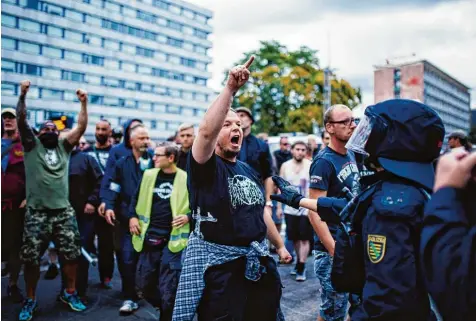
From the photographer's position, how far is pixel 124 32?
204 ft

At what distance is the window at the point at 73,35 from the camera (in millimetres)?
54594

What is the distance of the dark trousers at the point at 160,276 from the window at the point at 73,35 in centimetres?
5665

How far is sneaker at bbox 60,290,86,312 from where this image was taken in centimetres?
491

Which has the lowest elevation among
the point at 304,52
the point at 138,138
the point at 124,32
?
the point at 138,138

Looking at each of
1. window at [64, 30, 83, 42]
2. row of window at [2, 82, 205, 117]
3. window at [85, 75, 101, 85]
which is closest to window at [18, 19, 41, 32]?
window at [64, 30, 83, 42]

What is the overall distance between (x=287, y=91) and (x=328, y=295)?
3663cm

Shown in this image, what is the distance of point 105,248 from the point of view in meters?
5.80

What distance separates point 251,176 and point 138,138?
8.98 ft

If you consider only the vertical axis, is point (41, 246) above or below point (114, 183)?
below

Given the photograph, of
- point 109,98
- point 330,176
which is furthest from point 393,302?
point 109,98

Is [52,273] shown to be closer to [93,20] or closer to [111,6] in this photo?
[93,20]

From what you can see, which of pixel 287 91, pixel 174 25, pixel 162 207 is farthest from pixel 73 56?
pixel 162 207

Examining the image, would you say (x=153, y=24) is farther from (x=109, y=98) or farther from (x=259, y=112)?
(x=259, y=112)

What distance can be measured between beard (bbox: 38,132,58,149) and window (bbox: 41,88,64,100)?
51.7 m
